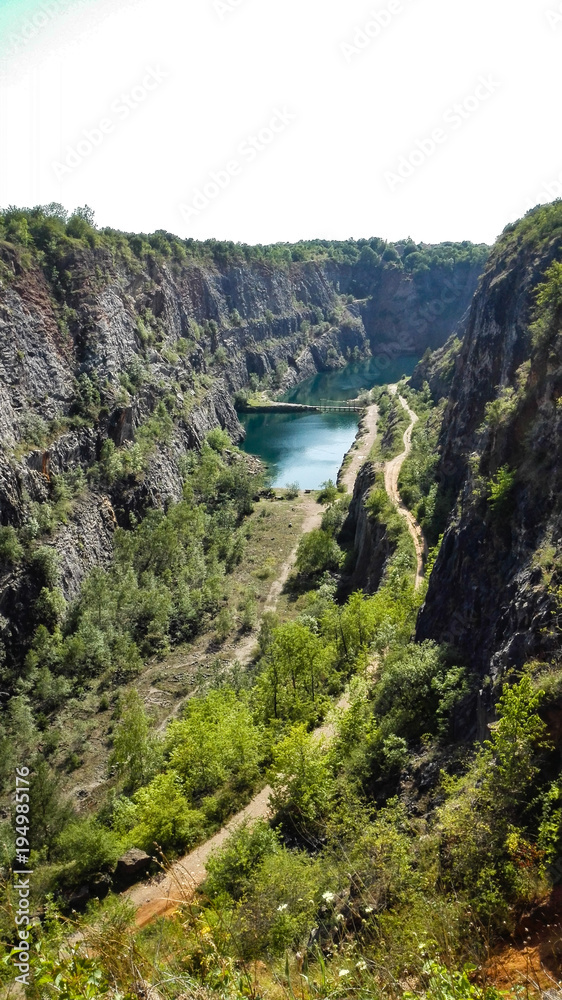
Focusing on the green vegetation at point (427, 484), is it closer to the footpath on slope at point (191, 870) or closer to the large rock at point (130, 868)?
the footpath on slope at point (191, 870)

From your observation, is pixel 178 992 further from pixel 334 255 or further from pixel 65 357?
pixel 334 255

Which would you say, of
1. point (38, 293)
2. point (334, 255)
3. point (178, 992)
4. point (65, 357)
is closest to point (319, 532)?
point (65, 357)

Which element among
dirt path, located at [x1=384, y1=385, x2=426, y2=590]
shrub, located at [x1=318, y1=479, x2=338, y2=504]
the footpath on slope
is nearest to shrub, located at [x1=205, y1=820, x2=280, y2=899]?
the footpath on slope

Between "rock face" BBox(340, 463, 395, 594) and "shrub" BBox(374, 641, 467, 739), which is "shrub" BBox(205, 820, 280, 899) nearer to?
"shrub" BBox(374, 641, 467, 739)

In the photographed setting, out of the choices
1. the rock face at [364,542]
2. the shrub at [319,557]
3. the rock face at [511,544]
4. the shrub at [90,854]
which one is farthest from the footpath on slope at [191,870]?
the rock face at [364,542]

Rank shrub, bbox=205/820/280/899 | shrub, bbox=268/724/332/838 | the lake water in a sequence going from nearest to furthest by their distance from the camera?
shrub, bbox=205/820/280/899 → shrub, bbox=268/724/332/838 → the lake water

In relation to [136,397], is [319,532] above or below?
below

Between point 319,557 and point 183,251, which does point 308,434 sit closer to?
point 183,251
